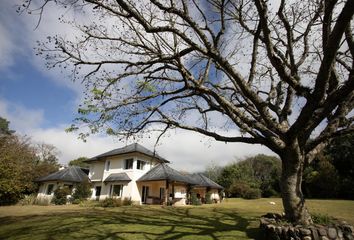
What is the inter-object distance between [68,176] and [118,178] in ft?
25.7

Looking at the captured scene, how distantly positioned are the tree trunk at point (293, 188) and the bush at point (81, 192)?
26363 millimetres

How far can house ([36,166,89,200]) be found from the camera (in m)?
32.7

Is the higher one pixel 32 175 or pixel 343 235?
pixel 32 175

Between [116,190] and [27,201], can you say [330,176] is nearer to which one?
[116,190]

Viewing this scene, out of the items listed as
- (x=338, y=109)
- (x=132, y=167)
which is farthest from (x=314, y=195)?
(x=338, y=109)

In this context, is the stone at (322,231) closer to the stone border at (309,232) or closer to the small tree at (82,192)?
the stone border at (309,232)

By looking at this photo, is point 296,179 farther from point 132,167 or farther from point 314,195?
point 314,195

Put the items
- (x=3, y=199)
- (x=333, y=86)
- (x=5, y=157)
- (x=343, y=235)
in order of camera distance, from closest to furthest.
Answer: (x=343, y=235) → (x=333, y=86) → (x=5, y=157) → (x=3, y=199)

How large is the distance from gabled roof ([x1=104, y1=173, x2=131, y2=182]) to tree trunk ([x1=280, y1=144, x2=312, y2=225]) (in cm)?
2319

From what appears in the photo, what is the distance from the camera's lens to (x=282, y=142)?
9070 millimetres

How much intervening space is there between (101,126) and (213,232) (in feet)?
20.5

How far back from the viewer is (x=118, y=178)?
30578 millimetres

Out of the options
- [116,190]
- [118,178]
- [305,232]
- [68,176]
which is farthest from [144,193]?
[305,232]

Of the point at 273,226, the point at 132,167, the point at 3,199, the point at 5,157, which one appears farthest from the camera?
the point at 132,167
